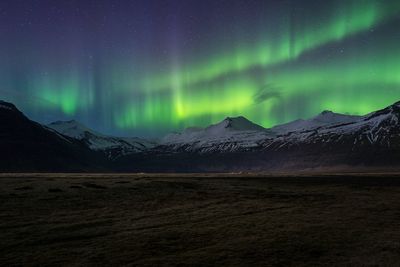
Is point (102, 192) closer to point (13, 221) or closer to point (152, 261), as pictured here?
point (13, 221)

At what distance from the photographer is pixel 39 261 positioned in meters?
23.2

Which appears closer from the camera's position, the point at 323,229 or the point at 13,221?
the point at 323,229

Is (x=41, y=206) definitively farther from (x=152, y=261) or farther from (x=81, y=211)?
(x=152, y=261)

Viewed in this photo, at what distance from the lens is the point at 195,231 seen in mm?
32062

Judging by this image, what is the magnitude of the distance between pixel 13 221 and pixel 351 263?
29.1 m

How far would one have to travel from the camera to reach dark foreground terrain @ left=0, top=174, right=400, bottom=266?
23906 millimetres

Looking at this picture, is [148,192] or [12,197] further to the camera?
[148,192]

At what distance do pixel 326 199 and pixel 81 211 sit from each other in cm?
3282

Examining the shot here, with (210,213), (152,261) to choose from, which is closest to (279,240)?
(152,261)

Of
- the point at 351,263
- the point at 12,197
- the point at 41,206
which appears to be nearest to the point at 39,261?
the point at 351,263

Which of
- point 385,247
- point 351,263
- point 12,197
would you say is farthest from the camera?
point 12,197

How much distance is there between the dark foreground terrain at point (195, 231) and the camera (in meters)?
23.9

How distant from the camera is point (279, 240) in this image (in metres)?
28.7

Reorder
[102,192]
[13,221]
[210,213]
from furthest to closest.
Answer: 1. [102,192]
2. [210,213]
3. [13,221]
